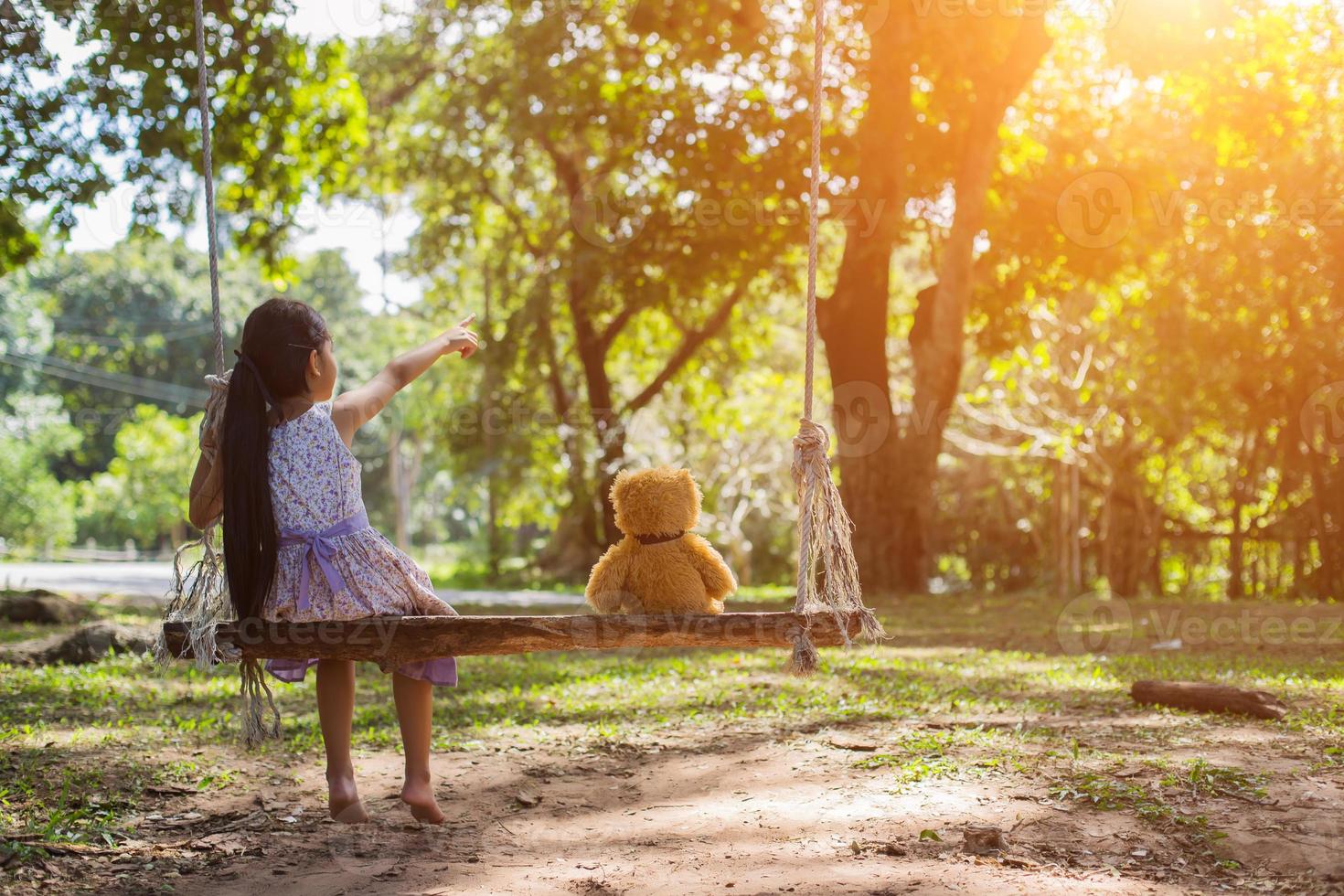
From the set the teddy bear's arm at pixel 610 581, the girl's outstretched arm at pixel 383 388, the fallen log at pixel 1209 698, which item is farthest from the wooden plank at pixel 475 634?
the fallen log at pixel 1209 698

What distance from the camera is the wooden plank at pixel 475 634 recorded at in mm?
3203

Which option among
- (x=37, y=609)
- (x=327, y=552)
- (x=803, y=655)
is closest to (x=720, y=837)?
(x=803, y=655)

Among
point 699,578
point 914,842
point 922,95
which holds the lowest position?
point 914,842

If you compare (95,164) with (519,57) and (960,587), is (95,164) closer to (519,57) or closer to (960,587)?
(519,57)

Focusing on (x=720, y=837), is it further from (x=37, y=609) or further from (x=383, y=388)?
(x=37, y=609)

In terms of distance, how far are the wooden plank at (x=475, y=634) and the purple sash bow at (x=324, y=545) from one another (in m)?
0.11

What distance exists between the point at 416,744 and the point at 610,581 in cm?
71

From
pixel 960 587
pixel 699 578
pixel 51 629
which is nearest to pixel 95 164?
pixel 51 629

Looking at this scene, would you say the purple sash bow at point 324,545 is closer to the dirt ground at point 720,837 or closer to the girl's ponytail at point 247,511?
the girl's ponytail at point 247,511

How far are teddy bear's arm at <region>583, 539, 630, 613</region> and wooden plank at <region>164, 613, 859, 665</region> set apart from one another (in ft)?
0.96

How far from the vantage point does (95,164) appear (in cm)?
956

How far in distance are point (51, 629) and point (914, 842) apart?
6382 millimetres

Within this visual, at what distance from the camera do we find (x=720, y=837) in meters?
3.19

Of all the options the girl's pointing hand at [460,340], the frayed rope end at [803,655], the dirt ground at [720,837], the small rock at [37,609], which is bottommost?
the dirt ground at [720,837]
